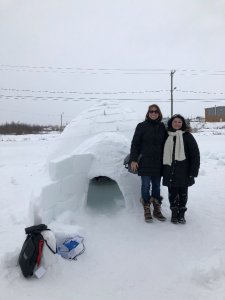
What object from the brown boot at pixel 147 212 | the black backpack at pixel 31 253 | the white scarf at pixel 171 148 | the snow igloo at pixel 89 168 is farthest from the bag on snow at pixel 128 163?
the black backpack at pixel 31 253

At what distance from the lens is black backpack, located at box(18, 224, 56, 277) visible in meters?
3.11

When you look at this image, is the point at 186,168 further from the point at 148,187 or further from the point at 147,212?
the point at 147,212

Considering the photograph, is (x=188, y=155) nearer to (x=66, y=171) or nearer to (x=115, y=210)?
(x=115, y=210)

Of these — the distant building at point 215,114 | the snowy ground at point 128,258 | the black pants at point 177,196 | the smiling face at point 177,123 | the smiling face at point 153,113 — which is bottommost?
the snowy ground at point 128,258

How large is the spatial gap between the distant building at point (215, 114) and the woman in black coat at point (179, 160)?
46933mm

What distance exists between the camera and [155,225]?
4.41 metres

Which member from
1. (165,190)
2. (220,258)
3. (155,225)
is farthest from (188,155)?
(165,190)

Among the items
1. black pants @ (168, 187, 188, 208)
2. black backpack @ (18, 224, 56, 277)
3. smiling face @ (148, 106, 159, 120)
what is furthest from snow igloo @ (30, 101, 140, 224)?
smiling face @ (148, 106, 159, 120)

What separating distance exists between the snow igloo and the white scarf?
639mm

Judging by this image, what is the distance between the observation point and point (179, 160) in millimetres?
4336

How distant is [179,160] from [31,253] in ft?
7.02

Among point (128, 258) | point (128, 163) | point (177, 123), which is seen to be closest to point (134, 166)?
point (128, 163)

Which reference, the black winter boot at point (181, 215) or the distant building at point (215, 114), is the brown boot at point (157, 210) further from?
the distant building at point (215, 114)

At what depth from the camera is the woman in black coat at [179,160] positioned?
4.34 meters
